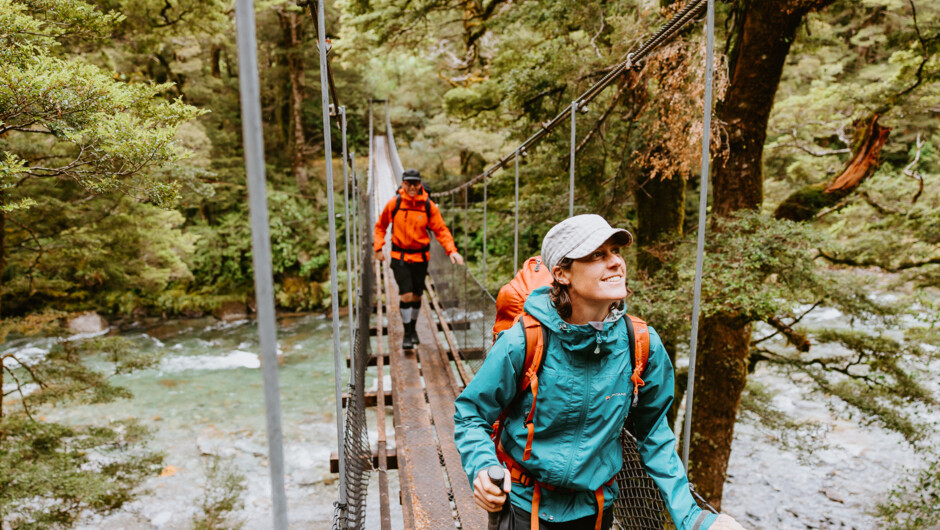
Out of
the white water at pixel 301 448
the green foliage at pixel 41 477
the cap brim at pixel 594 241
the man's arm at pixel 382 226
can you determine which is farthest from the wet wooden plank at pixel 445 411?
the white water at pixel 301 448

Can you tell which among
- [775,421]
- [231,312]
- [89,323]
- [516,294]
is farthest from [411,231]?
[89,323]

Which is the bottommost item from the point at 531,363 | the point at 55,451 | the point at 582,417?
the point at 55,451

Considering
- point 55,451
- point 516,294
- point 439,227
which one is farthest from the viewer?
point 55,451

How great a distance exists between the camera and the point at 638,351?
1078 mm

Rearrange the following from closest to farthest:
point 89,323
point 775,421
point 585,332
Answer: point 585,332 < point 775,421 < point 89,323

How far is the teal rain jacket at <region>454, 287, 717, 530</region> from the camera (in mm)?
1035

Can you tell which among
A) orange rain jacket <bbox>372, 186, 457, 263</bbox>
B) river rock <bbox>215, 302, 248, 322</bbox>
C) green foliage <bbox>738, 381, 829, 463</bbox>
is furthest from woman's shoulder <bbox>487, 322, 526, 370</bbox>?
river rock <bbox>215, 302, 248, 322</bbox>

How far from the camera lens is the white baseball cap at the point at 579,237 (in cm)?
104

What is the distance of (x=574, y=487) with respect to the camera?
105 centimetres

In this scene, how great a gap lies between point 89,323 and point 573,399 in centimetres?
1231

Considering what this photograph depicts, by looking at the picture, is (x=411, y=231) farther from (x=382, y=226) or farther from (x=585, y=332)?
(x=585, y=332)

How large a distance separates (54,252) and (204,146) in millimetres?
5022

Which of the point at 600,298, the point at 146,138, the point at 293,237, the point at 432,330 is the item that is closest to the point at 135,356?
the point at 432,330

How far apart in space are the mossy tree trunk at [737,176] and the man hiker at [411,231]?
1.76m
